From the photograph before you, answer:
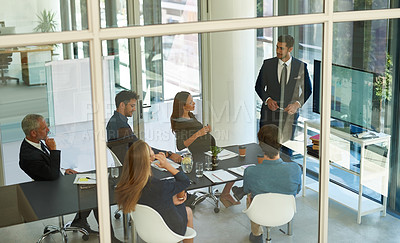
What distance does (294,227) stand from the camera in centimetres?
271

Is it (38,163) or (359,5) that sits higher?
(359,5)

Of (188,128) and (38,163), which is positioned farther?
(188,128)

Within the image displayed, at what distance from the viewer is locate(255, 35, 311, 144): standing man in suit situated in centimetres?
253

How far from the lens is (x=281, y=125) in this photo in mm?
2629

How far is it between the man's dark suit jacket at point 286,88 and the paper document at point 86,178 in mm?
892

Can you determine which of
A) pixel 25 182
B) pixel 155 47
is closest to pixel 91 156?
pixel 25 182

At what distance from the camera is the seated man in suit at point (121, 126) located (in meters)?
2.20

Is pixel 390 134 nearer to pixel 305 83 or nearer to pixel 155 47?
pixel 305 83

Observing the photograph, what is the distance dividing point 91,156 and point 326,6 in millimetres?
1387

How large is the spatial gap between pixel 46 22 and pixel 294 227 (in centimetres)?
164

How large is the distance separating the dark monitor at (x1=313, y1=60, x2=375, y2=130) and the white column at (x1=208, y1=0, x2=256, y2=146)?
1.35ft

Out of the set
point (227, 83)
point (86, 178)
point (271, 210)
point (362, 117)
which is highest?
point (227, 83)

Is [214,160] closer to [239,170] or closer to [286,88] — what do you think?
[239,170]

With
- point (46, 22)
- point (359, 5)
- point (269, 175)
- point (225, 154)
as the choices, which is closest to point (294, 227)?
point (269, 175)
